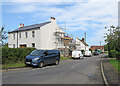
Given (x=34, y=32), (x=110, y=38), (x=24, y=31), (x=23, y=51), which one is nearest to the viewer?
(x=23, y=51)

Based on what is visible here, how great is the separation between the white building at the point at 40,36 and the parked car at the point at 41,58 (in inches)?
512

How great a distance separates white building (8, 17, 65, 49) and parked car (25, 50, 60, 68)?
12994 mm

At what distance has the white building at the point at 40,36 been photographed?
101 ft

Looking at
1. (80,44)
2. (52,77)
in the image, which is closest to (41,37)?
(52,77)

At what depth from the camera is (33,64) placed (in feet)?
48.5

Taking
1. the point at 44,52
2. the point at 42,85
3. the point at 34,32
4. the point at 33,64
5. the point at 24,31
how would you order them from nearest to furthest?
1. the point at 42,85
2. the point at 33,64
3. the point at 44,52
4. the point at 34,32
5. the point at 24,31

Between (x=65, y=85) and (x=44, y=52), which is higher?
(x=44, y=52)

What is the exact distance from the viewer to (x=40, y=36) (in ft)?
99.3

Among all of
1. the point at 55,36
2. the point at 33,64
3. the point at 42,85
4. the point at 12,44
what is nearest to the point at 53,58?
the point at 33,64

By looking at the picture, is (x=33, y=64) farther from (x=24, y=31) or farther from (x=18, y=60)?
(x=24, y=31)

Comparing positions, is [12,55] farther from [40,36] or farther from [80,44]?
[80,44]

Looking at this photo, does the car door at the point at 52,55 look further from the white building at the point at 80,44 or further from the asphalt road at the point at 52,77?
the white building at the point at 80,44

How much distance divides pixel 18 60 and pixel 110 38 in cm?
1493

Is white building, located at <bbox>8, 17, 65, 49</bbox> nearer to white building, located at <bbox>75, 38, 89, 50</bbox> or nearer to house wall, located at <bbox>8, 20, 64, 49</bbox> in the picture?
house wall, located at <bbox>8, 20, 64, 49</bbox>
